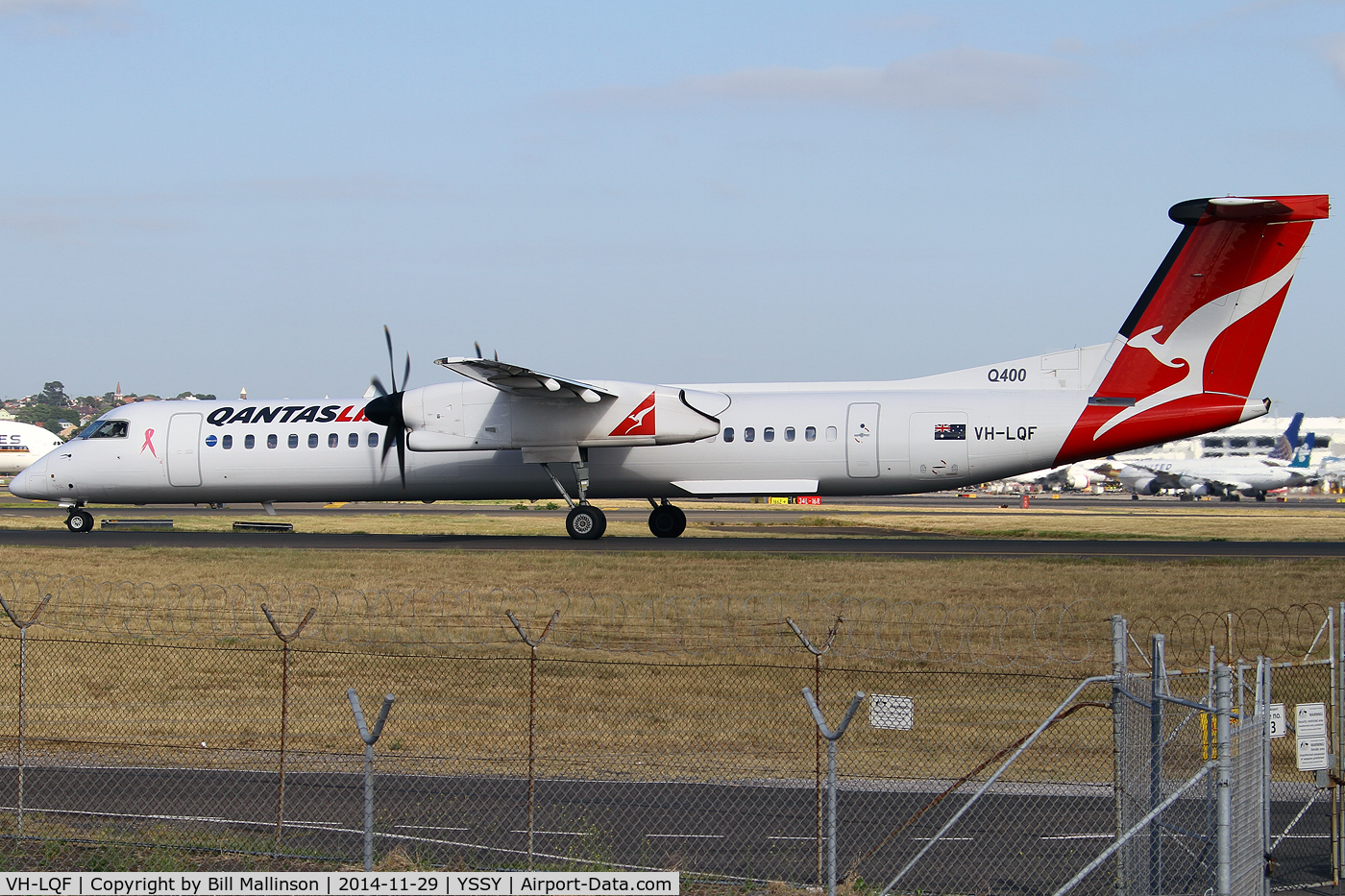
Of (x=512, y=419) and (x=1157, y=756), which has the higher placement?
(x=512, y=419)

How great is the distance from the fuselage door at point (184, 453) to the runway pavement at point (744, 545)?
180 cm

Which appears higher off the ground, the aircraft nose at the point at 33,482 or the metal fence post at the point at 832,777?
the aircraft nose at the point at 33,482

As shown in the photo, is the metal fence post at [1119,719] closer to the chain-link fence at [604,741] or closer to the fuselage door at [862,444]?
the chain-link fence at [604,741]

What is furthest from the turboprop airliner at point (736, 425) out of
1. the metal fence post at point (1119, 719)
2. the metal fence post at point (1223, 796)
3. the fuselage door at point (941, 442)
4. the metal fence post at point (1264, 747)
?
the metal fence post at point (1223, 796)

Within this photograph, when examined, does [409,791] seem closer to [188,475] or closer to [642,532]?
[188,475]

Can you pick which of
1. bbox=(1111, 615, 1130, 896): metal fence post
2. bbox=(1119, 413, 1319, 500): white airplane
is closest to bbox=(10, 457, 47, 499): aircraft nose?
bbox=(1111, 615, 1130, 896): metal fence post

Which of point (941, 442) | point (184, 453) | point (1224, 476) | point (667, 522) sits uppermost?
point (1224, 476)

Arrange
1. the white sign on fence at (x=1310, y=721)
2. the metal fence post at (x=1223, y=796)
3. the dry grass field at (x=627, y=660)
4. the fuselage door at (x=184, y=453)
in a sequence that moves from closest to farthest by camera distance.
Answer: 1. the metal fence post at (x=1223, y=796)
2. the white sign on fence at (x=1310, y=721)
3. the dry grass field at (x=627, y=660)
4. the fuselage door at (x=184, y=453)

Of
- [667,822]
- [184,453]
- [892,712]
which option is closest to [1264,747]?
[892,712]

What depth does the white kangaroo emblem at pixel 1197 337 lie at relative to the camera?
102 ft

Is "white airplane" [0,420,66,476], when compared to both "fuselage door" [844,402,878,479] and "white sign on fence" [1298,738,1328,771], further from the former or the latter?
"white sign on fence" [1298,738,1328,771]

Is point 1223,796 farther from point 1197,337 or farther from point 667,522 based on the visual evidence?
point 667,522

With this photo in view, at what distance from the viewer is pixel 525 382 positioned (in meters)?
32.3

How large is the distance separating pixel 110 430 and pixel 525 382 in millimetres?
14363
